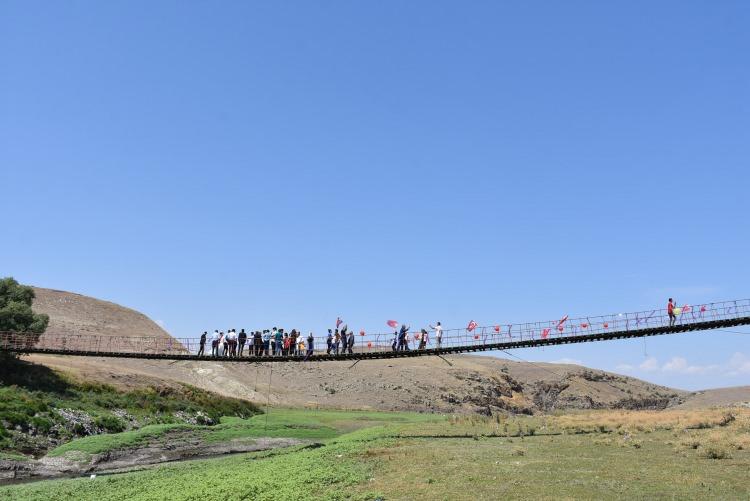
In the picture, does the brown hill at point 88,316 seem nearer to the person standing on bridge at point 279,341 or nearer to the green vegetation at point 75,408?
the green vegetation at point 75,408

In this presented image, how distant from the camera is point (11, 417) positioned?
3206 cm

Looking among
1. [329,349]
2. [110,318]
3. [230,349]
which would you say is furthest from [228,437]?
[110,318]

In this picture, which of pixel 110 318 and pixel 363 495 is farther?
pixel 110 318

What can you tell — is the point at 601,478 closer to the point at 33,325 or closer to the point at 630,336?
the point at 630,336

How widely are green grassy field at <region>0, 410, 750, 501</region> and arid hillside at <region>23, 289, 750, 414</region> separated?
40321 mm

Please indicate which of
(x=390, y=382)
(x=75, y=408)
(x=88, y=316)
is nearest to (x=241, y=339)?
(x=75, y=408)

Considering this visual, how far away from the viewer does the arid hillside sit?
77.9 meters

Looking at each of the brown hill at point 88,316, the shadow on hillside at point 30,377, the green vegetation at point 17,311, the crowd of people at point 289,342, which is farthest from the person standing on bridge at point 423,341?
the brown hill at point 88,316

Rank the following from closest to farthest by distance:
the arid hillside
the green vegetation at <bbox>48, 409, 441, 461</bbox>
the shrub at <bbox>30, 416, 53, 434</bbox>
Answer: the green vegetation at <bbox>48, 409, 441, 461</bbox>, the shrub at <bbox>30, 416, 53, 434</bbox>, the arid hillside

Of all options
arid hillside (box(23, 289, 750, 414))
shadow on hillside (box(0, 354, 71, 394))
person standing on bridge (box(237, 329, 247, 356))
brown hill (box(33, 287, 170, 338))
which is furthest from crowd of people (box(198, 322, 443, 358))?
brown hill (box(33, 287, 170, 338))

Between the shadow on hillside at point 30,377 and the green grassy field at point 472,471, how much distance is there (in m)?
21.2

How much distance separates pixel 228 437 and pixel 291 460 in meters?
13.5

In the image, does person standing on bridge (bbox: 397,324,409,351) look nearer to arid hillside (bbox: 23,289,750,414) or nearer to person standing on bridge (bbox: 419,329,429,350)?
person standing on bridge (bbox: 419,329,429,350)

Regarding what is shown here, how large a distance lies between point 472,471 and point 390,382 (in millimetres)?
68901
